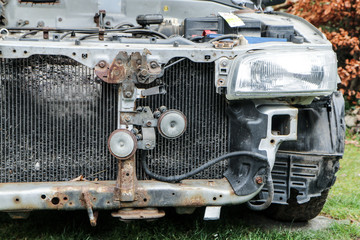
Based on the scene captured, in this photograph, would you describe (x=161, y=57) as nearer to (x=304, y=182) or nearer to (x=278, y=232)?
(x=304, y=182)

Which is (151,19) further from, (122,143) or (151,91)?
(122,143)

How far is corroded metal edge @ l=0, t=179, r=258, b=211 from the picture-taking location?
8.64ft

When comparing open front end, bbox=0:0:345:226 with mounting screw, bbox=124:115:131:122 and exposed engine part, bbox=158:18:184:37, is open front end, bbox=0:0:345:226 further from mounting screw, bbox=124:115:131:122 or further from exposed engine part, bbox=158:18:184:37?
exposed engine part, bbox=158:18:184:37

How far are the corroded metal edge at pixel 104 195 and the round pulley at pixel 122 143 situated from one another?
8.5 inches

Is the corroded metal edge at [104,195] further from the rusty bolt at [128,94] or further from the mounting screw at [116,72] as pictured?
the mounting screw at [116,72]

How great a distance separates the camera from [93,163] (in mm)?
2918

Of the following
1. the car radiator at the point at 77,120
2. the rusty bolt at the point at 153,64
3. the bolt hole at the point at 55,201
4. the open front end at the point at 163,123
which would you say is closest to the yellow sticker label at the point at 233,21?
the open front end at the point at 163,123

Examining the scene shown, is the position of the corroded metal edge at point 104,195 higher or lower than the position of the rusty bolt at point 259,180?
lower

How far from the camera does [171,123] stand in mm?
2719

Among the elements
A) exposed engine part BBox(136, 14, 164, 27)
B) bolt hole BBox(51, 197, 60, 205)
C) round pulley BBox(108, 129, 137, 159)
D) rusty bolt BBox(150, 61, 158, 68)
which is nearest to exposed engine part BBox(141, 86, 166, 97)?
rusty bolt BBox(150, 61, 158, 68)

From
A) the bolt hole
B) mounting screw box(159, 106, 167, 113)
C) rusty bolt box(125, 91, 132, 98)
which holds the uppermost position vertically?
rusty bolt box(125, 91, 132, 98)

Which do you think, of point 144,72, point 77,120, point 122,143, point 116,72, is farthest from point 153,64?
point 77,120

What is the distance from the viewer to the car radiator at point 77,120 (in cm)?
278

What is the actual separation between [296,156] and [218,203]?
2.07 ft
